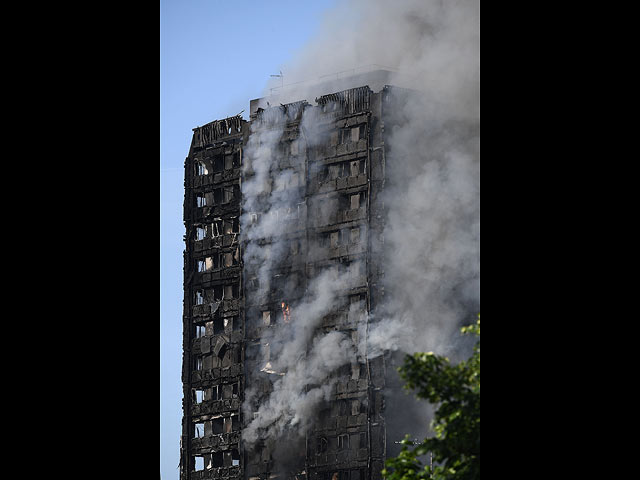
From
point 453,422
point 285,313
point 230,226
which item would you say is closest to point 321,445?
point 285,313

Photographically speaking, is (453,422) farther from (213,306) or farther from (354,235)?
(213,306)

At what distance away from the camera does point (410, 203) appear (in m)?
8.05

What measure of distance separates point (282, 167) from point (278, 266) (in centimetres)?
98

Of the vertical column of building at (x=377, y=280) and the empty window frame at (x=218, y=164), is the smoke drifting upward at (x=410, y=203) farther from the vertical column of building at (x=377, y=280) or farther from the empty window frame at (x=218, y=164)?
the empty window frame at (x=218, y=164)

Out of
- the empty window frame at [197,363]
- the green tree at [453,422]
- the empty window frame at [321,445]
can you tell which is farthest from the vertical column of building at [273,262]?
the green tree at [453,422]

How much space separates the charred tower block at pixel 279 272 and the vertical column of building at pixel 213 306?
14 mm

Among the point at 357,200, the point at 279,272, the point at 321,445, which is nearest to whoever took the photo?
the point at 357,200

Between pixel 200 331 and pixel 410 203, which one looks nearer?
pixel 410 203

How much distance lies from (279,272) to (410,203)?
6.65ft

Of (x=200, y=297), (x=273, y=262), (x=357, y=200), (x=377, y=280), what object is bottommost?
(x=377, y=280)

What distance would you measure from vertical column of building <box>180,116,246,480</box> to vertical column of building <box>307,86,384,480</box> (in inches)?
53.0

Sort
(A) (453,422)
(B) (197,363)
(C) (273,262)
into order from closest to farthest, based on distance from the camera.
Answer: (A) (453,422)
(C) (273,262)
(B) (197,363)

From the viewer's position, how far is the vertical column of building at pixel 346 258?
8523 millimetres
